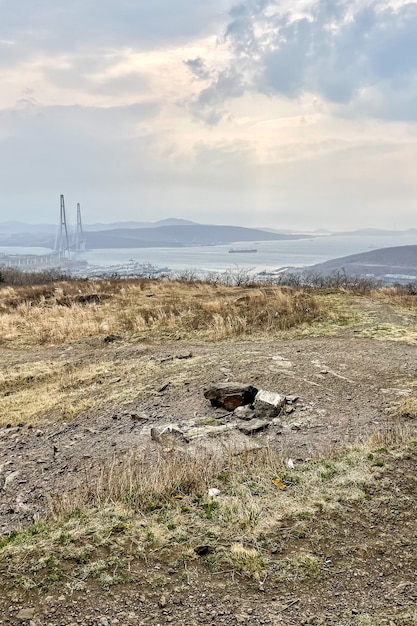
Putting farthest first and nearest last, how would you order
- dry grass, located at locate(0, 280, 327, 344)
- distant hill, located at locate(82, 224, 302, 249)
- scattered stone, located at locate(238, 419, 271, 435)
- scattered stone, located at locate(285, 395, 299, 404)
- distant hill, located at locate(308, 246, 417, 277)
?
distant hill, located at locate(82, 224, 302, 249) < distant hill, located at locate(308, 246, 417, 277) < dry grass, located at locate(0, 280, 327, 344) < scattered stone, located at locate(285, 395, 299, 404) < scattered stone, located at locate(238, 419, 271, 435)

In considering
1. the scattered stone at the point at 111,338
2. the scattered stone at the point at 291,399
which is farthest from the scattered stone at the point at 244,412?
the scattered stone at the point at 111,338

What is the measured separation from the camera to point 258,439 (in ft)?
17.4

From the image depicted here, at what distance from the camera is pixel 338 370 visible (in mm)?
7645

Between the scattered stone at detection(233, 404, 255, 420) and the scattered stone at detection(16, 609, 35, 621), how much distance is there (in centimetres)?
367

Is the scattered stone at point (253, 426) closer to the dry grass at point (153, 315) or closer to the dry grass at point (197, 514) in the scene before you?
the dry grass at point (197, 514)

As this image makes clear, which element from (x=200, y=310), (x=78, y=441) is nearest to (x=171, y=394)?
(x=78, y=441)

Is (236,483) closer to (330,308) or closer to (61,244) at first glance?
(330,308)

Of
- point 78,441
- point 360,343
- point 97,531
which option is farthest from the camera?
point 360,343

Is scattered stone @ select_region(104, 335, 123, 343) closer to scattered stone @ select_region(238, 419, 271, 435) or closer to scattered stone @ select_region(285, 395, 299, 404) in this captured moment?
scattered stone @ select_region(285, 395, 299, 404)

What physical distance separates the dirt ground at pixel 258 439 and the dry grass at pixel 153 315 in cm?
88

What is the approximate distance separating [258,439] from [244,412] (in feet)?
2.57

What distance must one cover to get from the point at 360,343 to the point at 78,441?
6.46 metres

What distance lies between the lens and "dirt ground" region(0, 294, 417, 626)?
104 inches

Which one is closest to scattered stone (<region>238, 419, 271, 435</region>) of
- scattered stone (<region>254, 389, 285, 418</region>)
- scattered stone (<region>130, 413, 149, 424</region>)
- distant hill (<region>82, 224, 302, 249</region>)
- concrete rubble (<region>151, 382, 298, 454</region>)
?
concrete rubble (<region>151, 382, 298, 454</region>)
